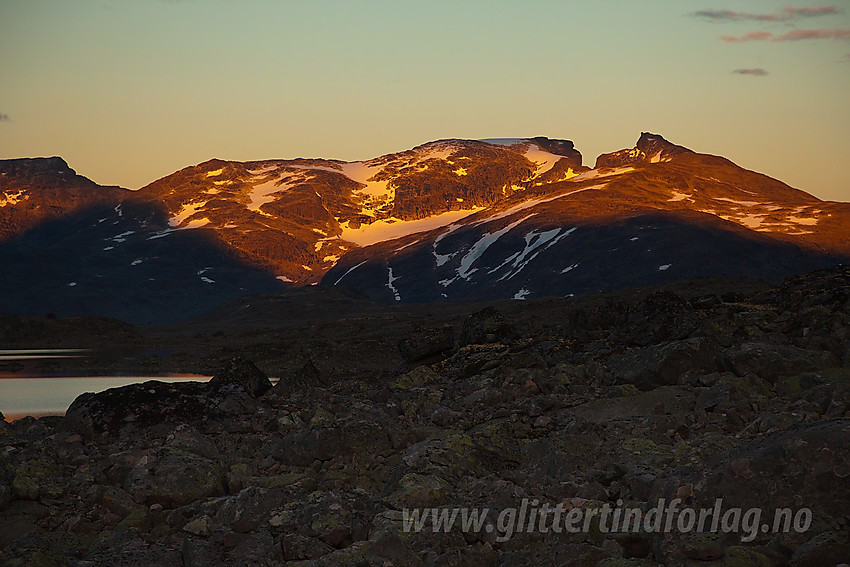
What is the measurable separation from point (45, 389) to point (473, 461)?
43.9 meters

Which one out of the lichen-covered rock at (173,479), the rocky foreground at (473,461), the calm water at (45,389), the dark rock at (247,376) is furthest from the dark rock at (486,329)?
the lichen-covered rock at (173,479)

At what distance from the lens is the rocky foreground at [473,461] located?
11984 mm

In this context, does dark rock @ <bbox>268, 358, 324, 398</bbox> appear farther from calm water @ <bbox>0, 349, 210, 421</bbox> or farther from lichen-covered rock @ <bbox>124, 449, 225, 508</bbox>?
lichen-covered rock @ <bbox>124, 449, 225, 508</bbox>

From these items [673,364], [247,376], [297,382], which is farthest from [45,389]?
[673,364]

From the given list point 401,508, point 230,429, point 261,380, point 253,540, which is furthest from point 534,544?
point 261,380

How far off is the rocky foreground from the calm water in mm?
17131

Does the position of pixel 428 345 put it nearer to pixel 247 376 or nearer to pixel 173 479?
pixel 247 376

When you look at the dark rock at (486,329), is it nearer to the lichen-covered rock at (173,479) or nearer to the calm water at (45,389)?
the calm water at (45,389)

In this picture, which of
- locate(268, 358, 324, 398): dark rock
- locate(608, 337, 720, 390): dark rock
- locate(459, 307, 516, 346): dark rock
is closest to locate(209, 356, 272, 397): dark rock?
locate(268, 358, 324, 398): dark rock

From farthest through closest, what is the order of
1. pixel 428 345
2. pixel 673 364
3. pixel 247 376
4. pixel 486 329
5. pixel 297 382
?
pixel 428 345 → pixel 486 329 → pixel 297 382 → pixel 247 376 → pixel 673 364

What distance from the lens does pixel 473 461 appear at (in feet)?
55.3

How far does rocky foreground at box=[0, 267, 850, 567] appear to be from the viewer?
12.0 metres

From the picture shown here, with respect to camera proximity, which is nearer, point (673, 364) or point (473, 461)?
point (473, 461)

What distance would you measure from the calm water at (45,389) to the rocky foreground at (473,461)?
1713cm
